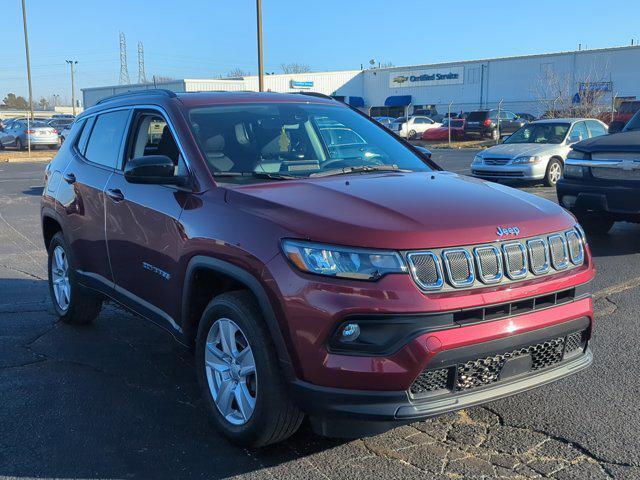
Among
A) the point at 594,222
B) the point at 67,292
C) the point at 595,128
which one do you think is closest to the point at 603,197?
the point at 594,222

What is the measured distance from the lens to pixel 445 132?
36.1 meters

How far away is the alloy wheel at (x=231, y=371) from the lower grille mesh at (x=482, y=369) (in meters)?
0.84

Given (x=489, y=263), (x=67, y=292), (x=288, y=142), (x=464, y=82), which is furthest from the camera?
(x=464, y=82)

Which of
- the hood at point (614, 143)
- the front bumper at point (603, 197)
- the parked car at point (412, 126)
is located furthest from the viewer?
the parked car at point (412, 126)

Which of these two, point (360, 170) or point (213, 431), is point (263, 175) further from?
point (213, 431)

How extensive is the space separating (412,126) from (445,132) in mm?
4237

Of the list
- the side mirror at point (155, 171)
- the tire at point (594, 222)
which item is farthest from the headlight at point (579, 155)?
the side mirror at point (155, 171)

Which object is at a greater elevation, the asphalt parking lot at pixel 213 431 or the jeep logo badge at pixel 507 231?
the jeep logo badge at pixel 507 231

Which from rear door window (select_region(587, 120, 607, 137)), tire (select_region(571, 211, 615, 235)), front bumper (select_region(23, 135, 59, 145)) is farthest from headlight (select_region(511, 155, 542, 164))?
front bumper (select_region(23, 135, 59, 145))

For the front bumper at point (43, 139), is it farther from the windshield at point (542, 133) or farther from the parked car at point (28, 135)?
the windshield at point (542, 133)

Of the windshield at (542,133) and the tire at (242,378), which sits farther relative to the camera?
the windshield at (542,133)

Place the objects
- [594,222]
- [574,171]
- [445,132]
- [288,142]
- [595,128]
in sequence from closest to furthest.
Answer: [288,142] → [574,171] → [594,222] → [595,128] → [445,132]

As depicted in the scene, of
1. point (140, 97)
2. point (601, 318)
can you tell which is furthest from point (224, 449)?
point (601, 318)

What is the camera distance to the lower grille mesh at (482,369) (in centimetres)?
287
